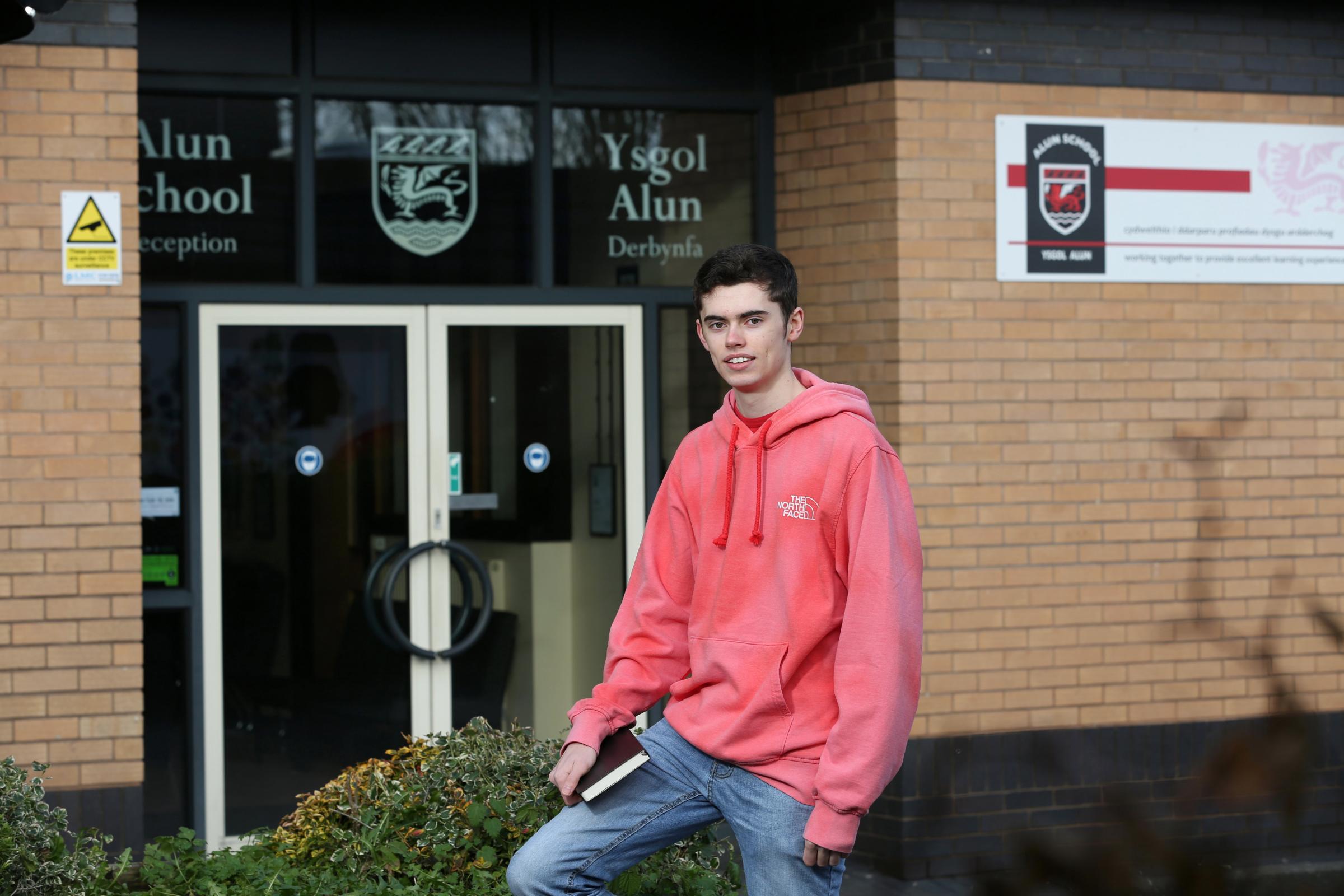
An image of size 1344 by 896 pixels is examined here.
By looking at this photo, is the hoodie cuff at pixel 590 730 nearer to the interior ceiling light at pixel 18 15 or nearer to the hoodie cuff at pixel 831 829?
the hoodie cuff at pixel 831 829

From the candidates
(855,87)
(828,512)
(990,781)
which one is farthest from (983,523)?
(828,512)

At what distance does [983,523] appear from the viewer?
5.60 meters

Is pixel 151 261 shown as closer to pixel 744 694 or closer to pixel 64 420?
pixel 64 420

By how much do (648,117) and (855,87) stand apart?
3.12ft

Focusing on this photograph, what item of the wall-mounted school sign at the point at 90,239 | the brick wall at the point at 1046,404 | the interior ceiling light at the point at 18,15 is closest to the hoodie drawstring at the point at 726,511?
the interior ceiling light at the point at 18,15

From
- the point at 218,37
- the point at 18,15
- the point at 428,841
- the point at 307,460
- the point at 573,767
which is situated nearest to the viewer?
the point at 573,767

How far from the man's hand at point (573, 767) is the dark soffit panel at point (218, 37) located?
377 cm

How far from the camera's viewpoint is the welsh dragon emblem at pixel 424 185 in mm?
5852

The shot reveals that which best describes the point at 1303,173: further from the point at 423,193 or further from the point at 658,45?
the point at 423,193

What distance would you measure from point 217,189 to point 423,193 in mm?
824

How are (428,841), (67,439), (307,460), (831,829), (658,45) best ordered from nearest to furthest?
(831,829) → (428,841) → (67,439) → (307,460) → (658,45)

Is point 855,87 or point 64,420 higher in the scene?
point 855,87

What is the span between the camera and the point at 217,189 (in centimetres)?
567

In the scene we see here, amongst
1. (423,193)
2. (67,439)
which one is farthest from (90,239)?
(423,193)
